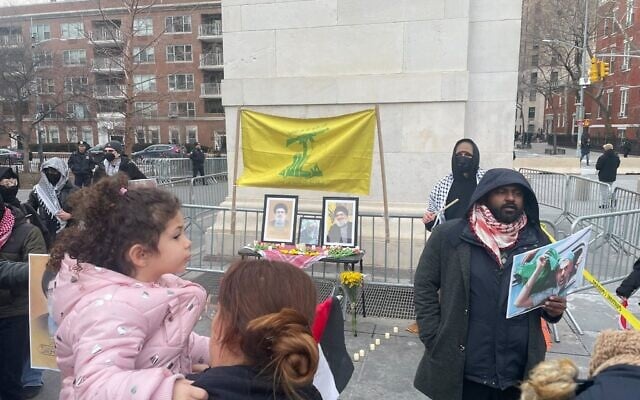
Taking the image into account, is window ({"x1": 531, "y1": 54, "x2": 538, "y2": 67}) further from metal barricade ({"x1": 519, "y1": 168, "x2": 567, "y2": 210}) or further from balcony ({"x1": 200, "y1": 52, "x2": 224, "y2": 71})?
metal barricade ({"x1": 519, "y1": 168, "x2": 567, "y2": 210})

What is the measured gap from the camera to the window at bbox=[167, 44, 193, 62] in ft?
165

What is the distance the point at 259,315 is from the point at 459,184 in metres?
3.82

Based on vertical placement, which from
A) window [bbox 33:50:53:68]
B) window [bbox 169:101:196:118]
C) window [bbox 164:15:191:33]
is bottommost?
window [bbox 169:101:196:118]

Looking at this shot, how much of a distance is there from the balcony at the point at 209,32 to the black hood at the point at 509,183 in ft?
166

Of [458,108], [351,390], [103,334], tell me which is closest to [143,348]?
[103,334]

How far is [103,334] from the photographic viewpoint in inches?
54.7

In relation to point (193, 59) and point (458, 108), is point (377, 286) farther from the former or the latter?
point (193, 59)

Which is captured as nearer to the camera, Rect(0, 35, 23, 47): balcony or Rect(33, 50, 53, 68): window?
Rect(33, 50, 53, 68): window

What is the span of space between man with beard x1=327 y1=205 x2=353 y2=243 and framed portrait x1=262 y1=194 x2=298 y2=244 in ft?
1.65

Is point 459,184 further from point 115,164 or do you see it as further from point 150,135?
point 150,135

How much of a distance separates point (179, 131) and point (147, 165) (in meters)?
32.2

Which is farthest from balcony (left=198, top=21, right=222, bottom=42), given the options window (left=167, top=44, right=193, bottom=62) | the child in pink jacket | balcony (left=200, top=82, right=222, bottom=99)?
the child in pink jacket

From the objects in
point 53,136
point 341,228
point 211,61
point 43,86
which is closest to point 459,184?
point 341,228

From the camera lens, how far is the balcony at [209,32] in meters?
49.0
